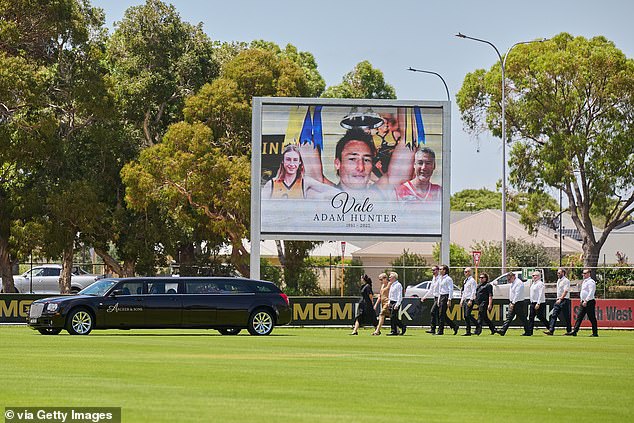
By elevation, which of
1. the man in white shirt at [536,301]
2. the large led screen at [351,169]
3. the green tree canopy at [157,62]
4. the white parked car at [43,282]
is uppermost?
the green tree canopy at [157,62]

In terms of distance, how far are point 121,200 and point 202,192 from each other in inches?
206

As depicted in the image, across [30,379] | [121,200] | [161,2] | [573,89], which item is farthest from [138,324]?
[573,89]

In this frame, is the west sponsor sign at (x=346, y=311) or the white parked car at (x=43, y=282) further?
the white parked car at (x=43, y=282)

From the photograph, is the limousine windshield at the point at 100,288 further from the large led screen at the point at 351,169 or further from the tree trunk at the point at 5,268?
the tree trunk at the point at 5,268

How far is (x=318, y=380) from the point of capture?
17016 millimetres

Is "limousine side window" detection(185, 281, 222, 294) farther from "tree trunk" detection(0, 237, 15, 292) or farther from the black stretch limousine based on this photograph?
"tree trunk" detection(0, 237, 15, 292)

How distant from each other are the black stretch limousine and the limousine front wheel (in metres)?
0.02

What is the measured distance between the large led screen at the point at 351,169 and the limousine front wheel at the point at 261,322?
432 inches

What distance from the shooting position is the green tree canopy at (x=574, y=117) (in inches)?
2731

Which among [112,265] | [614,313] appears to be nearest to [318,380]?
[614,313]

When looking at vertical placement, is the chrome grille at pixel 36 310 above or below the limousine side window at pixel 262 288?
below

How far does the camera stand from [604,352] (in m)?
25.5

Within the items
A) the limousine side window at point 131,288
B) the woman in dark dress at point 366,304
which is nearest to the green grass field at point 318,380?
the limousine side window at point 131,288

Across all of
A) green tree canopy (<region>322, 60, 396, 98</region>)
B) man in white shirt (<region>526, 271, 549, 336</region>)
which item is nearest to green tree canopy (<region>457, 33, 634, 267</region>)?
green tree canopy (<region>322, 60, 396, 98</region>)
